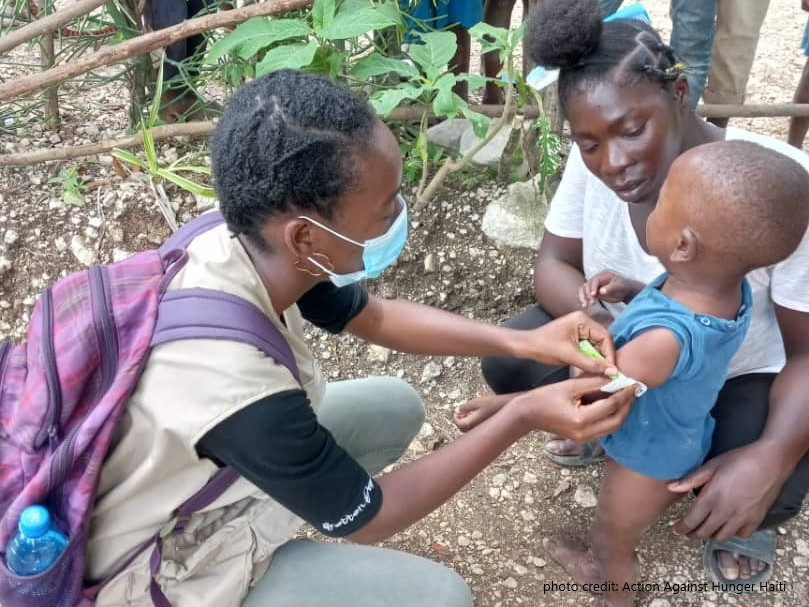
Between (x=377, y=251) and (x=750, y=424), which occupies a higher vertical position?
(x=377, y=251)

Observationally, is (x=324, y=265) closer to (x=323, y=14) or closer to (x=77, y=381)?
(x=77, y=381)

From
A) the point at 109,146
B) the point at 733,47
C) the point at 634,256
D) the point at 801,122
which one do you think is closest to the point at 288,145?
the point at 634,256

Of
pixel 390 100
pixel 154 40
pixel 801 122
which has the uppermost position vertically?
pixel 154 40

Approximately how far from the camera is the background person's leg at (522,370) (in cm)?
206

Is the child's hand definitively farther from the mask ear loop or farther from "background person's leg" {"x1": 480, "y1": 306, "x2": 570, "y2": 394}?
the mask ear loop

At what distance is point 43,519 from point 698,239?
46.6 inches

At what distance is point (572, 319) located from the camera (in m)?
1.60

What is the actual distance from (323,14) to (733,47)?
6.72 feet

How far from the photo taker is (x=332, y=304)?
1.66 metres

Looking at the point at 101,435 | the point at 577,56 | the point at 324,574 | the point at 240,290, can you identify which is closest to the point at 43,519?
the point at 101,435

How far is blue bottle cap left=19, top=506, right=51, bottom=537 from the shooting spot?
109 centimetres

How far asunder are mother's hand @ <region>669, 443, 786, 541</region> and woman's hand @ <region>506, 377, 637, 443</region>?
36cm

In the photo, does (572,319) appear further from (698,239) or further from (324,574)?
(324,574)

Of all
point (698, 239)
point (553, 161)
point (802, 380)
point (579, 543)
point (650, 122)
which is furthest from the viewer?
point (553, 161)
